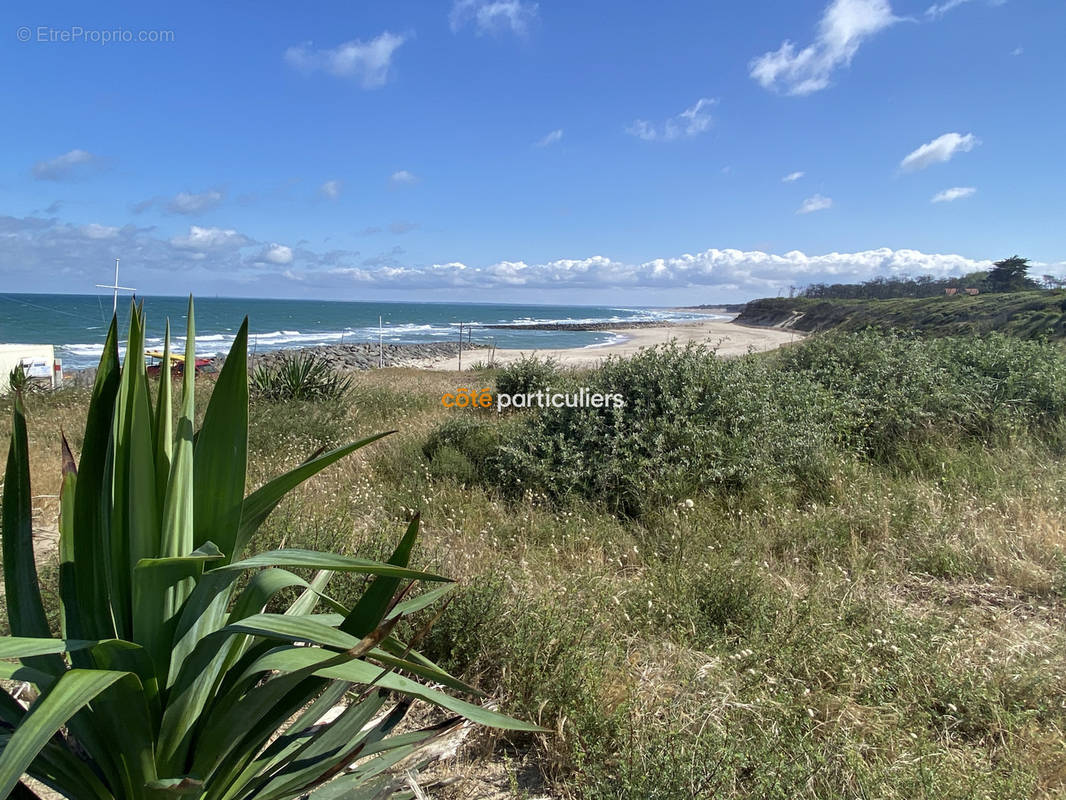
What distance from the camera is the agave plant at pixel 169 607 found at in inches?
48.7

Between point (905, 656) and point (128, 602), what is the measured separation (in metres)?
3.03

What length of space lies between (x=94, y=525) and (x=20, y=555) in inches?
9.5

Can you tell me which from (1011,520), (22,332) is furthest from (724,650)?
(22,332)

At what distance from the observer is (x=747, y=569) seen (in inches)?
135

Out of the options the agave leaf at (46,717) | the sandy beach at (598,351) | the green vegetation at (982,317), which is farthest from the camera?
the sandy beach at (598,351)

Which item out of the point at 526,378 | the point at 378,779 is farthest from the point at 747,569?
the point at 526,378

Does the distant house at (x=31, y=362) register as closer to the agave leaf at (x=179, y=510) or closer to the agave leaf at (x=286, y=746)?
the agave leaf at (x=286, y=746)

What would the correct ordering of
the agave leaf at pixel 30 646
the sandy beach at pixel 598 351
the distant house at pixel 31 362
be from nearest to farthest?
the agave leaf at pixel 30 646, the distant house at pixel 31 362, the sandy beach at pixel 598 351

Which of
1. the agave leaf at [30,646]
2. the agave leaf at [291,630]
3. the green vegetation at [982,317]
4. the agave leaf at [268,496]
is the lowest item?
the agave leaf at [291,630]

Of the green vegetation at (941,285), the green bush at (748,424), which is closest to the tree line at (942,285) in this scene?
the green vegetation at (941,285)

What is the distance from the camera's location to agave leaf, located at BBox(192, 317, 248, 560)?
1386mm

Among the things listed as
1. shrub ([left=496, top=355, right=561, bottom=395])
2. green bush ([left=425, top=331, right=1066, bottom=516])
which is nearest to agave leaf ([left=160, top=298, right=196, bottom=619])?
green bush ([left=425, top=331, right=1066, bottom=516])

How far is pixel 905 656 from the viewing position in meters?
2.62

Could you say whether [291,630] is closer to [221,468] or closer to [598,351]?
[221,468]
